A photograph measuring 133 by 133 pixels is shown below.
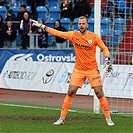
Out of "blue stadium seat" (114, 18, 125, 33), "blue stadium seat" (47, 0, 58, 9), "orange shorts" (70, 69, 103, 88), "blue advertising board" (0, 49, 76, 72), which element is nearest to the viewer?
"orange shorts" (70, 69, 103, 88)

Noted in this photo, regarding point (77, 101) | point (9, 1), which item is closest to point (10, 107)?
point (77, 101)

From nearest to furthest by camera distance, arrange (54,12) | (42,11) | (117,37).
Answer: (117,37)
(54,12)
(42,11)

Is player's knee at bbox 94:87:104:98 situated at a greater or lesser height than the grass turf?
greater

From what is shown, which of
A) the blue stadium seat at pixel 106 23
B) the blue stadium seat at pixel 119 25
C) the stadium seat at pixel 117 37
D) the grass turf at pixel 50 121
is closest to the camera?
the grass turf at pixel 50 121

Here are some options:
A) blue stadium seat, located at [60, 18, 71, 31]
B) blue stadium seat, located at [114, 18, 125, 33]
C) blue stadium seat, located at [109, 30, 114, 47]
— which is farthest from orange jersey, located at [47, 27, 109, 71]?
blue stadium seat, located at [60, 18, 71, 31]

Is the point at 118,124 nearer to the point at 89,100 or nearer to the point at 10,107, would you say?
the point at 10,107

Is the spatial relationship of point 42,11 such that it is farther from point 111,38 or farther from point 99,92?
point 99,92

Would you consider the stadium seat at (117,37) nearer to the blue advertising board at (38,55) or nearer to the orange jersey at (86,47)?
the blue advertising board at (38,55)

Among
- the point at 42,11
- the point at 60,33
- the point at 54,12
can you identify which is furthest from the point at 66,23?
the point at 60,33

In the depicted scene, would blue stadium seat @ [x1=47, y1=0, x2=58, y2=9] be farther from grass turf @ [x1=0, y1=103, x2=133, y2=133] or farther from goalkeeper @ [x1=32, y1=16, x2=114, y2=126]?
goalkeeper @ [x1=32, y1=16, x2=114, y2=126]

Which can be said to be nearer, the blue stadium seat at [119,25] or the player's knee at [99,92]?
the player's knee at [99,92]

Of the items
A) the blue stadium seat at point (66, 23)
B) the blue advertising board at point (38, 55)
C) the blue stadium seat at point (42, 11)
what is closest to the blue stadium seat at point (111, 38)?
the blue advertising board at point (38, 55)

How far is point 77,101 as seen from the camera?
65.5ft

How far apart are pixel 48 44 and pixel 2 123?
12555mm
